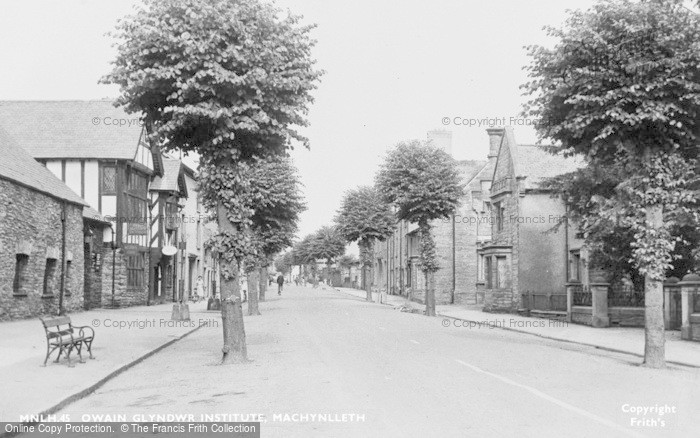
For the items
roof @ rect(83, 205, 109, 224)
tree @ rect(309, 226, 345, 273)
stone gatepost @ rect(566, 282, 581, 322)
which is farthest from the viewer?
tree @ rect(309, 226, 345, 273)

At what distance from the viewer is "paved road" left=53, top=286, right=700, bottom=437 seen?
777 centimetres

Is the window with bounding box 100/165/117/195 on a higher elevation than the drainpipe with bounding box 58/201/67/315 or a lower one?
higher

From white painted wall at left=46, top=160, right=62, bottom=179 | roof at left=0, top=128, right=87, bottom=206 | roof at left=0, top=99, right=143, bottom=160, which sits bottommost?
roof at left=0, top=128, right=87, bottom=206

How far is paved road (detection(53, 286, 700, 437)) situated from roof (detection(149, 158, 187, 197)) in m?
22.5

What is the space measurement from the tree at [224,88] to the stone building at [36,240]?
1017 cm

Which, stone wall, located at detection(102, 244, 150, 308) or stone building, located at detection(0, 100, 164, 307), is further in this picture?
stone wall, located at detection(102, 244, 150, 308)

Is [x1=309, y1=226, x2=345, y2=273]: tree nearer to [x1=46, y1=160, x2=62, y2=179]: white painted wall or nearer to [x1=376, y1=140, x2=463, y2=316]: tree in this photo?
[x1=376, y1=140, x2=463, y2=316]: tree

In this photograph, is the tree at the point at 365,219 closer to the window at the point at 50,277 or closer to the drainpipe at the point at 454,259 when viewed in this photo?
the drainpipe at the point at 454,259

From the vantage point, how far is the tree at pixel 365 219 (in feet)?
178

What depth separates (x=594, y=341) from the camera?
19891 millimetres

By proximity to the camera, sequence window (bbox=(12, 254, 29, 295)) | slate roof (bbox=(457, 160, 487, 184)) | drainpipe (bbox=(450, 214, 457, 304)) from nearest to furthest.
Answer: window (bbox=(12, 254, 29, 295))
drainpipe (bbox=(450, 214, 457, 304))
slate roof (bbox=(457, 160, 487, 184))

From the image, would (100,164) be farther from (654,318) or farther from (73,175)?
(654,318)

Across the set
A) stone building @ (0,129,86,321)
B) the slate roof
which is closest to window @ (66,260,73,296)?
stone building @ (0,129,86,321)

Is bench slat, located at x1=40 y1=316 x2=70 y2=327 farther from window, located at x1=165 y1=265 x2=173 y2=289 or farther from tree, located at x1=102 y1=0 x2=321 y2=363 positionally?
window, located at x1=165 y1=265 x2=173 y2=289
